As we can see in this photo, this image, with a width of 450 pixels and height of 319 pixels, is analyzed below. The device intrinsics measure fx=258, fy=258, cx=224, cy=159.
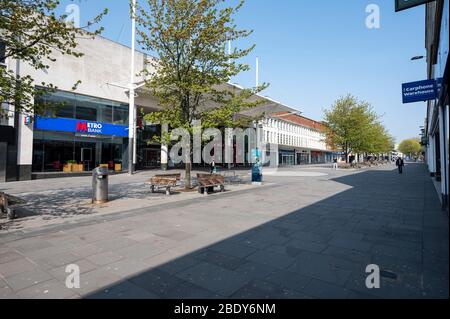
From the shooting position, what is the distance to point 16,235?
5.74m

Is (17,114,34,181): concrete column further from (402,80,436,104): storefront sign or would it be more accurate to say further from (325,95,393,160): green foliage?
(325,95,393,160): green foliage

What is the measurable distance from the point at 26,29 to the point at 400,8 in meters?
8.33

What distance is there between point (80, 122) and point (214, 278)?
73.1 ft

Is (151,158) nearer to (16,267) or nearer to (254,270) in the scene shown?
(16,267)

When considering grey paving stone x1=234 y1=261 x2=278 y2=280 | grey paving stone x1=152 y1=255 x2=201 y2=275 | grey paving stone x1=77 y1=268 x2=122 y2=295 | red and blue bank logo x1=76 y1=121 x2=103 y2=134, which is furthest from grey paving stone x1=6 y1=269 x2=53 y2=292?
red and blue bank logo x1=76 y1=121 x2=103 y2=134

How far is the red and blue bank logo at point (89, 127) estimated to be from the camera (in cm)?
2171

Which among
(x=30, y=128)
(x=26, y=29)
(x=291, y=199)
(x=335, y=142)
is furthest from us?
(x=335, y=142)

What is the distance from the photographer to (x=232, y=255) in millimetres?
4508

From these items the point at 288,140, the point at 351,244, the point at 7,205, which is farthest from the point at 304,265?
the point at 288,140

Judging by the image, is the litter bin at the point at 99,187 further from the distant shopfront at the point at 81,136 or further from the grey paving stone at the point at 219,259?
the distant shopfront at the point at 81,136

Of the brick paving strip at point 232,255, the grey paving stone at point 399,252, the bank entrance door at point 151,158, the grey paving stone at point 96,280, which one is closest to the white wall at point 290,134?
the bank entrance door at point 151,158
